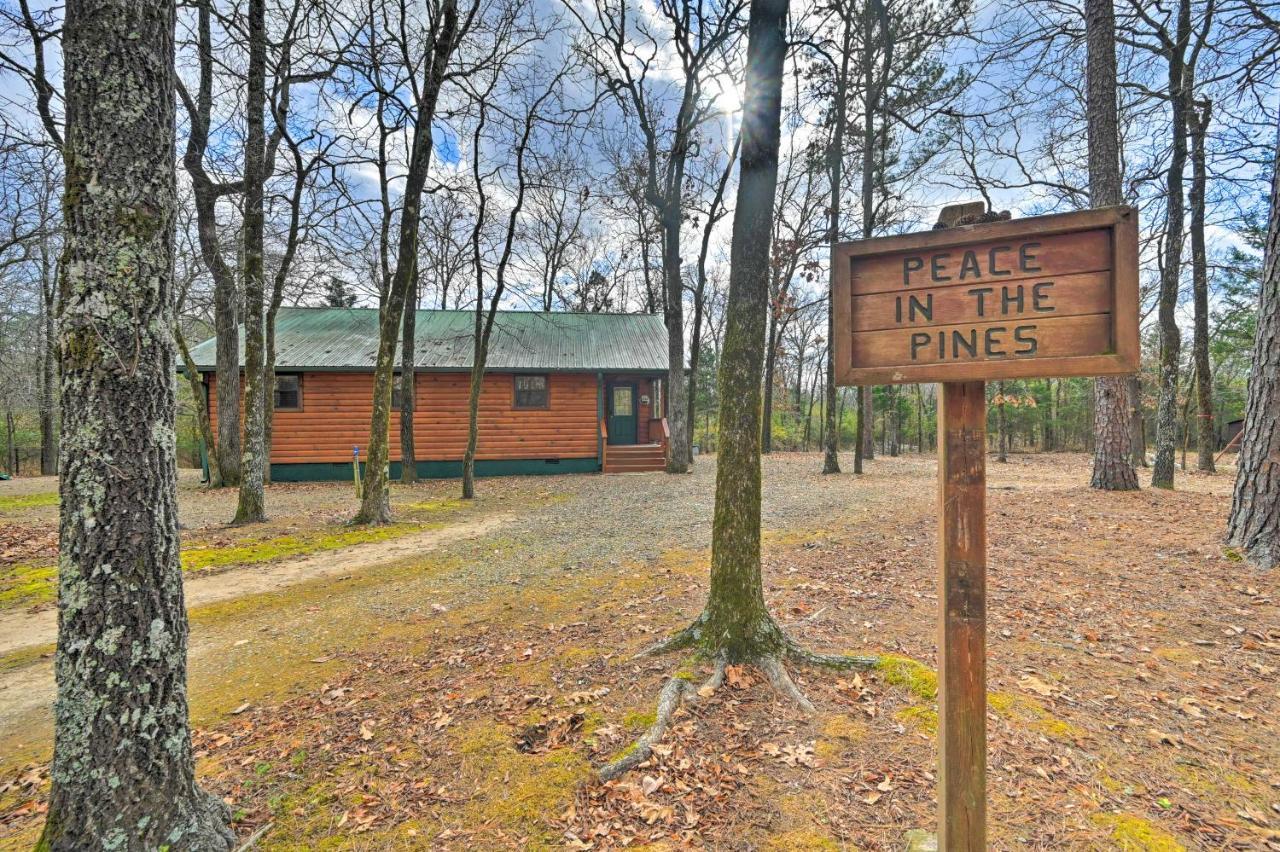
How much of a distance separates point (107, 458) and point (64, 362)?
0.39m

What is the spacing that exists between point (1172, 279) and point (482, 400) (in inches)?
654

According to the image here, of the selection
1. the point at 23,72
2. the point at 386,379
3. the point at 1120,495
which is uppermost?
the point at 23,72

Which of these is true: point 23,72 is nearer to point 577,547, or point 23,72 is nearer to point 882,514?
point 577,547

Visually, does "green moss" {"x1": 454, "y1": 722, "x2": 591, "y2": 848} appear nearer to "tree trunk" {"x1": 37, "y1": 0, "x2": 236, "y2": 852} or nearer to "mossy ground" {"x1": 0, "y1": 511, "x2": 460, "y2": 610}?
A: "tree trunk" {"x1": 37, "y1": 0, "x2": 236, "y2": 852}

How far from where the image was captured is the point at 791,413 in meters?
32.4

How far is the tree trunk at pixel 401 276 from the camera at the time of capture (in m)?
8.06

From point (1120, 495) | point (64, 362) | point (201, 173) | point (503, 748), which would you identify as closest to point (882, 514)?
point (1120, 495)

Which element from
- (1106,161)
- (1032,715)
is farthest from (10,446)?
(1106,161)

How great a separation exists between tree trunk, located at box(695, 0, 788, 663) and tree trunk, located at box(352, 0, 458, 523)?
6.42 metres

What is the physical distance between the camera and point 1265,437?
4410mm

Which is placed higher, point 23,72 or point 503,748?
point 23,72

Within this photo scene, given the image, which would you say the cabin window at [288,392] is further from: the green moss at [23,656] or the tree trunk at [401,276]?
the green moss at [23,656]

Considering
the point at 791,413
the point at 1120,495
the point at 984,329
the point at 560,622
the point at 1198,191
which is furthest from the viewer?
the point at 791,413

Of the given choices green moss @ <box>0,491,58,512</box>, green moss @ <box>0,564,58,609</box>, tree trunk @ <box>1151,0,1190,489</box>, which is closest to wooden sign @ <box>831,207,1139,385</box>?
green moss @ <box>0,564,58,609</box>
